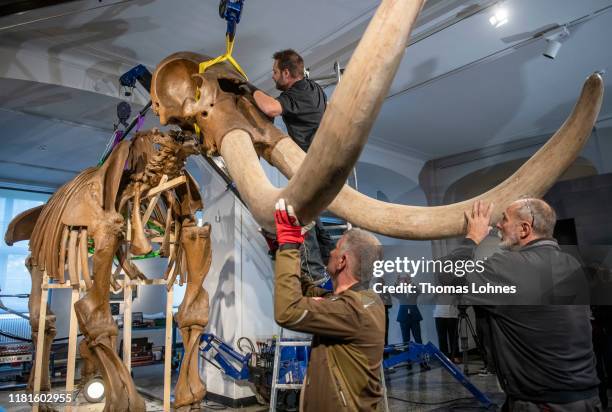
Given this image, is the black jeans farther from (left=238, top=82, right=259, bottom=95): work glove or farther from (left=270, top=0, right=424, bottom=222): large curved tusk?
(left=270, top=0, right=424, bottom=222): large curved tusk

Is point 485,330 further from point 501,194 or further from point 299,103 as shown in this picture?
point 299,103

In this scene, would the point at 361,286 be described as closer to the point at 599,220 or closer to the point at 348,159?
the point at 348,159

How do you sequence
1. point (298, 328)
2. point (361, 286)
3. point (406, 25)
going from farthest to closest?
point (361, 286), point (298, 328), point (406, 25)

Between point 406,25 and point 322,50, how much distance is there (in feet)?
15.7

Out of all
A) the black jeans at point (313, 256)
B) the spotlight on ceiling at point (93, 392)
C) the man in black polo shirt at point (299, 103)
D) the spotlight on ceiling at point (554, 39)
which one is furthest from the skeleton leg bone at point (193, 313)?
the spotlight on ceiling at point (554, 39)

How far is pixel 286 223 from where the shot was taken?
5.54ft

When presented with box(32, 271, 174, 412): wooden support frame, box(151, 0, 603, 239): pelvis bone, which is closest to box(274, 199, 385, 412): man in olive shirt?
box(151, 0, 603, 239): pelvis bone

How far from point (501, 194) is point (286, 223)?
96 cm

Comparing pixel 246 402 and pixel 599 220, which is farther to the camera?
pixel 246 402

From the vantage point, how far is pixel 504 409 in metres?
2.42

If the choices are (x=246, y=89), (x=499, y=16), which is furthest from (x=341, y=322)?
(x=499, y=16)

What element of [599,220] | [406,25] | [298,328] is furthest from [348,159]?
[599,220]

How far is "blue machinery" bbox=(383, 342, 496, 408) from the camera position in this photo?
551 centimetres

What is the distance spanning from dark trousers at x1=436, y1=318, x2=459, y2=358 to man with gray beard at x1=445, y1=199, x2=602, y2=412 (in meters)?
3.04
